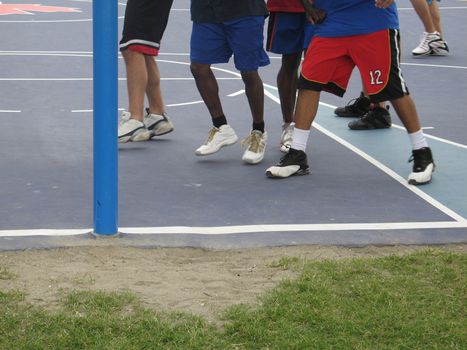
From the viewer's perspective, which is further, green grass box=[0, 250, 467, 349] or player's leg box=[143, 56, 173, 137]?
player's leg box=[143, 56, 173, 137]

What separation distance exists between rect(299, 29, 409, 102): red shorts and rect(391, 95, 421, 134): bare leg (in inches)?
1.8

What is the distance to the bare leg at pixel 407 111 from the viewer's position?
7.32 meters

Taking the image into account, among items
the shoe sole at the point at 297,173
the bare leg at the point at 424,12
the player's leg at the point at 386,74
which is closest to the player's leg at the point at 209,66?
the shoe sole at the point at 297,173

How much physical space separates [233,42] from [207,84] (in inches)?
17.2

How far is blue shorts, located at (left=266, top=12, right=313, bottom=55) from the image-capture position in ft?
26.4

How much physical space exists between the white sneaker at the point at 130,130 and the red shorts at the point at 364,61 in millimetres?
1685

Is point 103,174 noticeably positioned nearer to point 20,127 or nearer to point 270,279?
point 270,279

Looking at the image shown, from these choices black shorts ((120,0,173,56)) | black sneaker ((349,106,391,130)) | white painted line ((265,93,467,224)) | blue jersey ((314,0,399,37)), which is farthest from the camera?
black sneaker ((349,106,391,130))

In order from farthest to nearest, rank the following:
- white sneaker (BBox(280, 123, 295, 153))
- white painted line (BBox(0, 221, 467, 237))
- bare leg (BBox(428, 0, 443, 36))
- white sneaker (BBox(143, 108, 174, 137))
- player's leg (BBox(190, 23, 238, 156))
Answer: bare leg (BBox(428, 0, 443, 36)), white sneaker (BBox(143, 108, 174, 137)), white sneaker (BBox(280, 123, 295, 153)), player's leg (BBox(190, 23, 238, 156)), white painted line (BBox(0, 221, 467, 237))

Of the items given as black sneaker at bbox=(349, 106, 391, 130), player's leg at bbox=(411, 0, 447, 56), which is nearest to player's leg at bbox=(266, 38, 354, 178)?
black sneaker at bbox=(349, 106, 391, 130)

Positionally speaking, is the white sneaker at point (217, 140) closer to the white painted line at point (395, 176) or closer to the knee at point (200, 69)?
the knee at point (200, 69)

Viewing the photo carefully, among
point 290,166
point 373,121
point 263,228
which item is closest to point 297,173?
point 290,166

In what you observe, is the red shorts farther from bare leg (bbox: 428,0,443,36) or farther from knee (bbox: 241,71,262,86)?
bare leg (bbox: 428,0,443,36)

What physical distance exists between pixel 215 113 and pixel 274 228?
2109 millimetres
